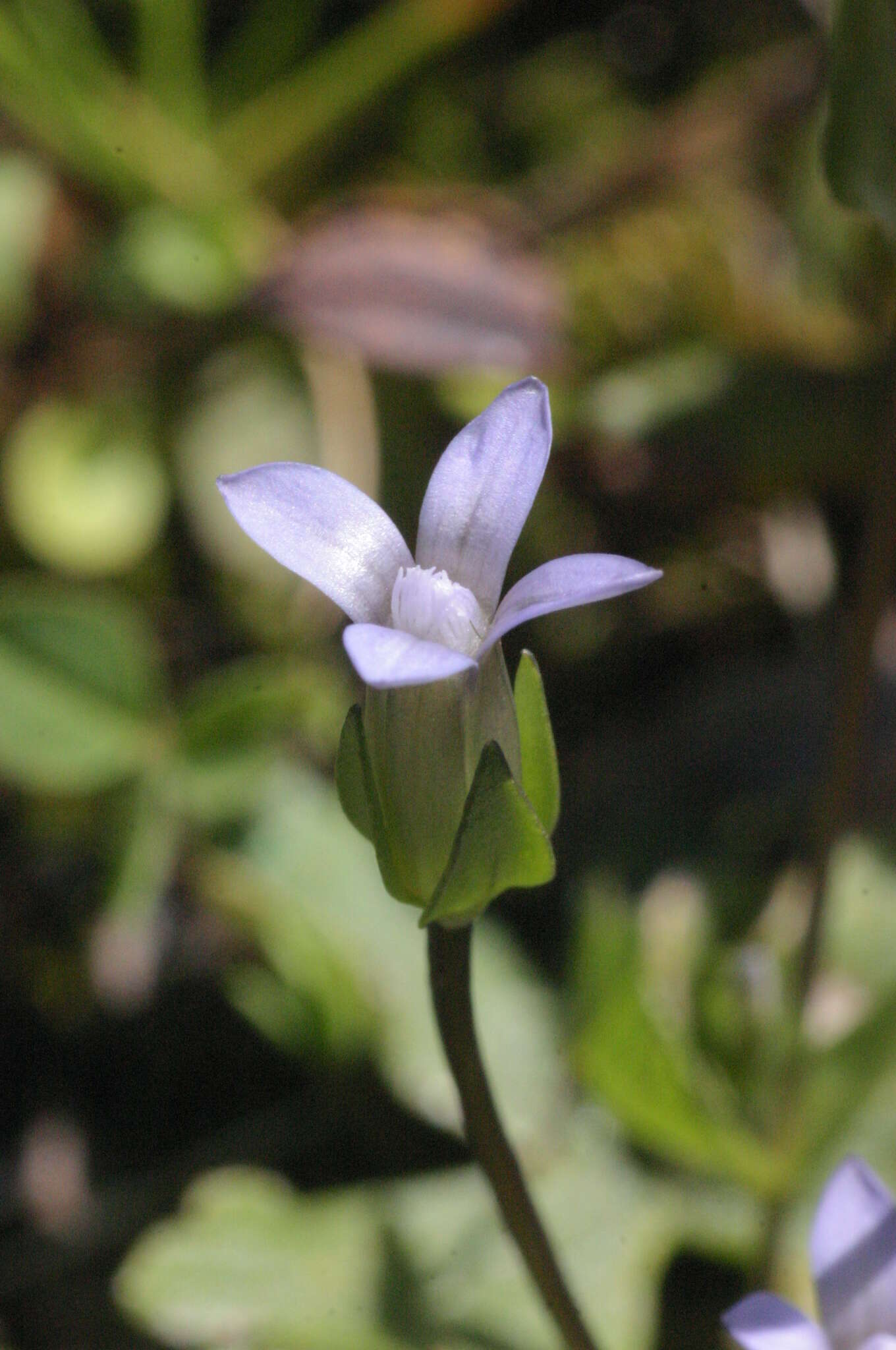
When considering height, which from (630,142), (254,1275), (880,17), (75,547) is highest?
(630,142)

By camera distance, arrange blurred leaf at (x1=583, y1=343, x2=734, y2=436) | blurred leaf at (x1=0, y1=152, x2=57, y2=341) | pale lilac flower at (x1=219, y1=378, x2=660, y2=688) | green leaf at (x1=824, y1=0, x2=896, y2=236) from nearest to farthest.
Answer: pale lilac flower at (x1=219, y1=378, x2=660, y2=688) → green leaf at (x1=824, y1=0, x2=896, y2=236) → blurred leaf at (x1=583, y1=343, x2=734, y2=436) → blurred leaf at (x1=0, y1=152, x2=57, y2=341)

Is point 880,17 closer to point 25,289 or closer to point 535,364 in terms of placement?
point 535,364

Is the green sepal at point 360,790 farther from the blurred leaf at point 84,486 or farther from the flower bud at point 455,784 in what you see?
the blurred leaf at point 84,486

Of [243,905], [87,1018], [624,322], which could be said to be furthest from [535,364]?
[87,1018]

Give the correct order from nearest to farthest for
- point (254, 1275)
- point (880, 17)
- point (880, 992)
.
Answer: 1. point (880, 17)
2. point (254, 1275)
3. point (880, 992)

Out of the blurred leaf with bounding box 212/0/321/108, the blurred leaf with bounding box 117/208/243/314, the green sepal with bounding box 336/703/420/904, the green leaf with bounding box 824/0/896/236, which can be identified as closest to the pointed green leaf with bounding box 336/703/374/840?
the green sepal with bounding box 336/703/420/904

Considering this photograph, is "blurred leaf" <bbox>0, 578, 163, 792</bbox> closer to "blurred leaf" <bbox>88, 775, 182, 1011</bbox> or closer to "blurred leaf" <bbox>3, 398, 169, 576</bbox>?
"blurred leaf" <bbox>88, 775, 182, 1011</bbox>

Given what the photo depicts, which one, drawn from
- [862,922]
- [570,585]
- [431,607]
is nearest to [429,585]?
[431,607]
